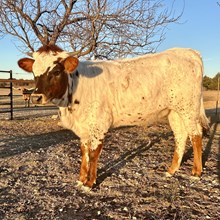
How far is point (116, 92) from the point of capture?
4855 millimetres

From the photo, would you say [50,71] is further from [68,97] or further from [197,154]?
[197,154]

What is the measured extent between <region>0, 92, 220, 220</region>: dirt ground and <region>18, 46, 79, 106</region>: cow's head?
1373 mm

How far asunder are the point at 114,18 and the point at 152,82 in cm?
586

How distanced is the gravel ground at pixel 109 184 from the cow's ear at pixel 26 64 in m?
1.77

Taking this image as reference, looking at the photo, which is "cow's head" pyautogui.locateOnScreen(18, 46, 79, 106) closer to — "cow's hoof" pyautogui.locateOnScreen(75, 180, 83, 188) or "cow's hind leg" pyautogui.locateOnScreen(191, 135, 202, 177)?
"cow's hoof" pyautogui.locateOnScreen(75, 180, 83, 188)

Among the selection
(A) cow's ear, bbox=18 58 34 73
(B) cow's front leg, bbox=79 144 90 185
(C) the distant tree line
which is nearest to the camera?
(A) cow's ear, bbox=18 58 34 73

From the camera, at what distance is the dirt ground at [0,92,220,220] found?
12.6 ft

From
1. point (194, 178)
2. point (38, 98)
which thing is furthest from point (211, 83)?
point (38, 98)

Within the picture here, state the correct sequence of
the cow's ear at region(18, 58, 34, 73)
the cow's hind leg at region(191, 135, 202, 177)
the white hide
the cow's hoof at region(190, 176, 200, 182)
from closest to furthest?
the cow's ear at region(18, 58, 34, 73) → the white hide → the cow's hoof at region(190, 176, 200, 182) → the cow's hind leg at region(191, 135, 202, 177)

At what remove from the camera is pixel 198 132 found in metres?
5.33

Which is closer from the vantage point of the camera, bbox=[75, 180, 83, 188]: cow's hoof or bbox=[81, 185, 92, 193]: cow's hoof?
A: bbox=[81, 185, 92, 193]: cow's hoof

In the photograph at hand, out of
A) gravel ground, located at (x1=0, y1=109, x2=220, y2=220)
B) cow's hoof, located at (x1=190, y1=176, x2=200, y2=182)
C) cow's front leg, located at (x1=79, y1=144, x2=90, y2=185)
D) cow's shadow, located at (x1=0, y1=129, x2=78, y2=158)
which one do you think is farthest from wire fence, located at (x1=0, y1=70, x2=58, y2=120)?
→ cow's hoof, located at (x1=190, y1=176, x2=200, y2=182)

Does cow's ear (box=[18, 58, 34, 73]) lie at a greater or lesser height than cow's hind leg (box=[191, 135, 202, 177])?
greater

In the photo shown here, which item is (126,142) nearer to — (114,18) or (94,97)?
(94,97)
